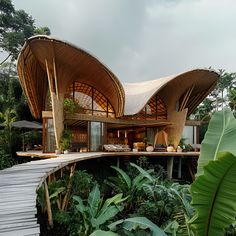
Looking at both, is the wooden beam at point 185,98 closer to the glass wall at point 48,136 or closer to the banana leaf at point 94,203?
the glass wall at point 48,136

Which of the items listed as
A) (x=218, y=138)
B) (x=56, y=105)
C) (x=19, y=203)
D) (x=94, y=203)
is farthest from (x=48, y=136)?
(x=218, y=138)

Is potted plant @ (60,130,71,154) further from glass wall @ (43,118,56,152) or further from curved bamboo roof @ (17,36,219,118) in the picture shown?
curved bamboo roof @ (17,36,219,118)

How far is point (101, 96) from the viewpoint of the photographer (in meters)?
19.2

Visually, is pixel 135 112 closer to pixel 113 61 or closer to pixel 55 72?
pixel 55 72

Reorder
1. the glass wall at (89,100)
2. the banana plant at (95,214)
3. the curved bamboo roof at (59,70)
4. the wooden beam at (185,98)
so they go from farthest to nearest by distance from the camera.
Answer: the wooden beam at (185,98), the glass wall at (89,100), the curved bamboo roof at (59,70), the banana plant at (95,214)

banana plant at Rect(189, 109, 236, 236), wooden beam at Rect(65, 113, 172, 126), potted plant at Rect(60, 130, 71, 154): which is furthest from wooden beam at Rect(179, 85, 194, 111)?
banana plant at Rect(189, 109, 236, 236)

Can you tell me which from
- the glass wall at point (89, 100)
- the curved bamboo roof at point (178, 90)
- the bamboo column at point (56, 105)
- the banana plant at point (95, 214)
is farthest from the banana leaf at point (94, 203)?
the curved bamboo roof at point (178, 90)

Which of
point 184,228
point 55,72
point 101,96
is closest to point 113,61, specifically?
point 101,96

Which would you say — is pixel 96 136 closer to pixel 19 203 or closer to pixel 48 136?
pixel 48 136

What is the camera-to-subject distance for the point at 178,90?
20.2 metres

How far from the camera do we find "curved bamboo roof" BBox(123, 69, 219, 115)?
60.2 feet

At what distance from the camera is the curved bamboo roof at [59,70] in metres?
14.1

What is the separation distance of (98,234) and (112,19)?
1905 centimetres

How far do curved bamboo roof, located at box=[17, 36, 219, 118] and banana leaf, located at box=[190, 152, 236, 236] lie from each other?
11891 mm
